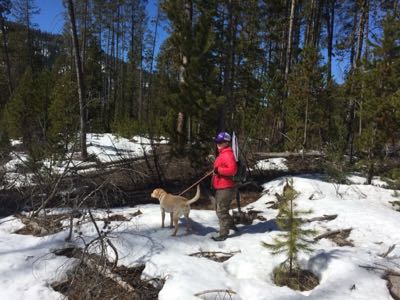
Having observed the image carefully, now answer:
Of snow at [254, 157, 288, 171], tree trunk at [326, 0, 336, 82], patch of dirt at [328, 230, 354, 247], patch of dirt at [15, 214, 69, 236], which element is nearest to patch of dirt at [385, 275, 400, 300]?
patch of dirt at [328, 230, 354, 247]

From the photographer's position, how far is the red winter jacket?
6113 millimetres

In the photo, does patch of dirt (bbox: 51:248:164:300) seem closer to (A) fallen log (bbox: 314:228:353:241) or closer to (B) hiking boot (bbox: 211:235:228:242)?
(B) hiking boot (bbox: 211:235:228:242)

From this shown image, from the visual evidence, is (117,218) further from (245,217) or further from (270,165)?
(270,165)

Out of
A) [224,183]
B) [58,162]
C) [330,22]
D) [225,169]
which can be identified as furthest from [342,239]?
[330,22]

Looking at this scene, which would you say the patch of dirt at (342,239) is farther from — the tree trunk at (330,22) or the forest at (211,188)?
the tree trunk at (330,22)

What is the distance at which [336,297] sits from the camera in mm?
4051

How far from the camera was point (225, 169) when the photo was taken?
613 cm

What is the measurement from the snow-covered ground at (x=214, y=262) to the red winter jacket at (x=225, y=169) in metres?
0.93

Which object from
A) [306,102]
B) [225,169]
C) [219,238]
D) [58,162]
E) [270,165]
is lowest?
[219,238]

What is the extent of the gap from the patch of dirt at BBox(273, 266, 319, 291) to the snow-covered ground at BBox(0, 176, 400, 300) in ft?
0.34

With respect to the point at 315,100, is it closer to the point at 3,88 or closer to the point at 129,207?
the point at 129,207

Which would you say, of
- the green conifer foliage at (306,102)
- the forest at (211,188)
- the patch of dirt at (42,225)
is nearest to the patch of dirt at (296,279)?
the forest at (211,188)

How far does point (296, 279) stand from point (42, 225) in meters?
4.16

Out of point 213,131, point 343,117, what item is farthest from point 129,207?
point 343,117
